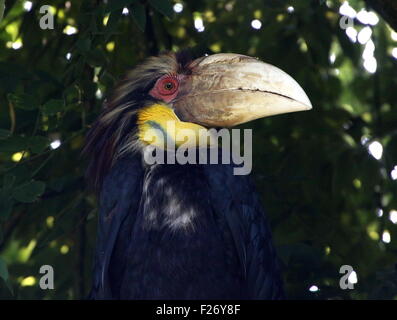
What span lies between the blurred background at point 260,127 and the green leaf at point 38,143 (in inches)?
0.7

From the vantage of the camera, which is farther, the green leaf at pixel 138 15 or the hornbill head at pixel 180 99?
the hornbill head at pixel 180 99

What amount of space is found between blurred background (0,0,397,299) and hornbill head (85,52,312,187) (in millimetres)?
191

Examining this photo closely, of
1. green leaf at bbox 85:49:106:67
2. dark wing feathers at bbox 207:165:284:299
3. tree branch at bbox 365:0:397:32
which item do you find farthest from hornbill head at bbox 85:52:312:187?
tree branch at bbox 365:0:397:32

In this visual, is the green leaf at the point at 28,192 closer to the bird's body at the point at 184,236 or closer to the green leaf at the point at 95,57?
the bird's body at the point at 184,236

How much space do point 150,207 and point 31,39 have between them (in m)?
1.94

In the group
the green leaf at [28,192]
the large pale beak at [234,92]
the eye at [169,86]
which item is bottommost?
the green leaf at [28,192]

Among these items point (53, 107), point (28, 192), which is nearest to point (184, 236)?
point (28, 192)

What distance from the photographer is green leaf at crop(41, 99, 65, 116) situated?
18.3ft

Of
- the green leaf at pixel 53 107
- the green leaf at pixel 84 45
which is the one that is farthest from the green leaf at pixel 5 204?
the green leaf at pixel 84 45

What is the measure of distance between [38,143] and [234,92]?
1.29 metres

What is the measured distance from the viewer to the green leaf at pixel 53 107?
5566mm

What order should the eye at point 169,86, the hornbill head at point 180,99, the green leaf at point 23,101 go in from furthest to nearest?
the eye at point 169,86
the hornbill head at point 180,99
the green leaf at point 23,101

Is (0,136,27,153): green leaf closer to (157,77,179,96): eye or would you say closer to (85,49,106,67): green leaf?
(85,49,106,67): green leaf

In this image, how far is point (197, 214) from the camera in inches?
227
